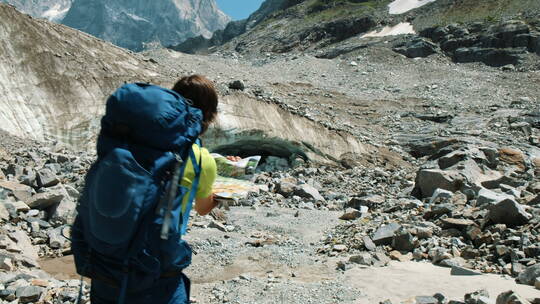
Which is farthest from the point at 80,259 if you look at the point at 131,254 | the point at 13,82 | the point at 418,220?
the point at 13,82

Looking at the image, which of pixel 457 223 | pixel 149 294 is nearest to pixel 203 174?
pixel 149 294

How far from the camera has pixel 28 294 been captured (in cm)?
522

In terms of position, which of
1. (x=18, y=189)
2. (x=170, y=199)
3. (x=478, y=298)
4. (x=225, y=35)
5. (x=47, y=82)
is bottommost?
(x=478, y=298)

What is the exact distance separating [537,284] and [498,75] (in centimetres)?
3768

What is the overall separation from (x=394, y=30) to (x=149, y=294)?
60.8 m

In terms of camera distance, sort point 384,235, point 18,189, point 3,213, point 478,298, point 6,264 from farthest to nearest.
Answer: point 18,189
point 384,235
point 3,213
point 6,264
point 478,298

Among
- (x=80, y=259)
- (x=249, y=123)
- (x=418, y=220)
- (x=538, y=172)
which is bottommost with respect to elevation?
(x=538, y=172)

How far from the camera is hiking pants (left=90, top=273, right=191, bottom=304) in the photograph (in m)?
2.79

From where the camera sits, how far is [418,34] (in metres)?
53.6

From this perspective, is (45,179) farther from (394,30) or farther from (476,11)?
(476,11)

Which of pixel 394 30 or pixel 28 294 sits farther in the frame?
pixel 394 30

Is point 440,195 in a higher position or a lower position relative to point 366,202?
higher

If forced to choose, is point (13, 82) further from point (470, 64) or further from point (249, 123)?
point (470, 64)

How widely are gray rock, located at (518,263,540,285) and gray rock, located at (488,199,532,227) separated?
2.13 meters
